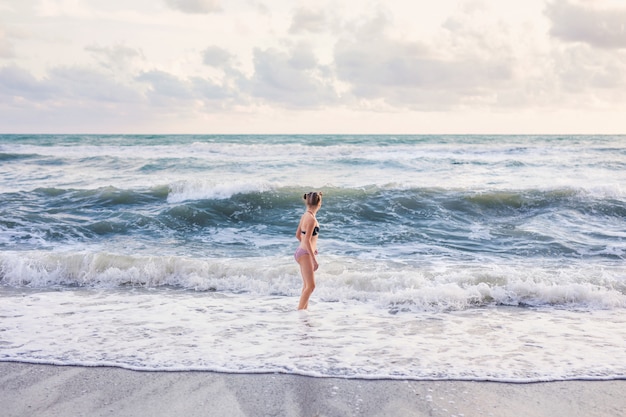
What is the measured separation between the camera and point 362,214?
44.9 ft

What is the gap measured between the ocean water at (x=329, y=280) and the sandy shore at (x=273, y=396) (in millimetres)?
220

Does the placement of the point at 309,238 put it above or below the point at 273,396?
above

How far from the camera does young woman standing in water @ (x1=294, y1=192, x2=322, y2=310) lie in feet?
20.6

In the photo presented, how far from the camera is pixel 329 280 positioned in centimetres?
779

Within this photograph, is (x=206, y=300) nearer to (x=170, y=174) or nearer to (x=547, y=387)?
(x=547, y=387)

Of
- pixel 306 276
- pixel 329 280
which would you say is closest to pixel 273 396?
pixel 306 276

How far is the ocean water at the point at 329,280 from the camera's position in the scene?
5035 mm

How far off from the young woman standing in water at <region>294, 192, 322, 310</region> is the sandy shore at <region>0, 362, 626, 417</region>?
216 cm

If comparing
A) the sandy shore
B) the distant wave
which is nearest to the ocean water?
the distant wave

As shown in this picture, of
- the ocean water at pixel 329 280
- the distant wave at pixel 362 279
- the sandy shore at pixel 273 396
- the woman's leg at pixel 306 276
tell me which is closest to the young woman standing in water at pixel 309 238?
the woman's leg at pixel 306 276

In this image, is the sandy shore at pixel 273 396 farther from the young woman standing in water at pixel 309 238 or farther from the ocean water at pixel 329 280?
the young woman standing in water at pixel 309 238

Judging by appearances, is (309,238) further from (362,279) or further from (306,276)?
(362,279)

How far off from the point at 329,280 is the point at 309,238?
1.59 m

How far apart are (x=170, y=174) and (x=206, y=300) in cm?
1579
